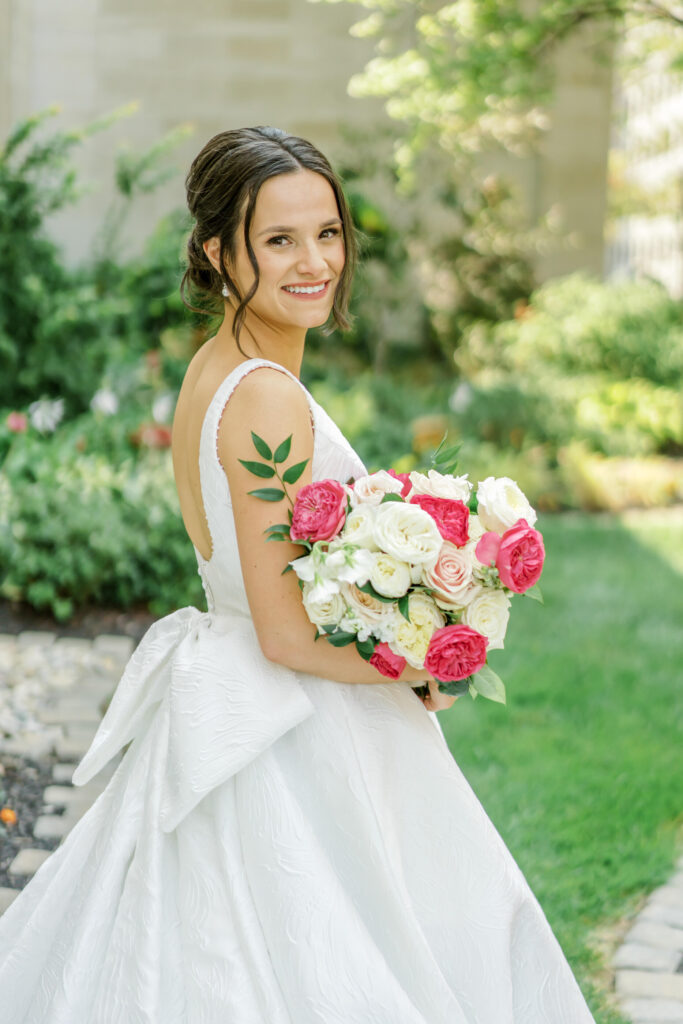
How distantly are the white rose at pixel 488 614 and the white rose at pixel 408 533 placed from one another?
0.12 meters

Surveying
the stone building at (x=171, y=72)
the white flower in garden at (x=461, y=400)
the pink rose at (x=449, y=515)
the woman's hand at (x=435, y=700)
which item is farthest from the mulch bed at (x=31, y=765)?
the stone building at (x=171, y=72)

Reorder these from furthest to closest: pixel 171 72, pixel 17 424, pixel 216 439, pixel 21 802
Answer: pixel 171 72 < pixel 17 424 < pixel 21 802 < pixel 216 439

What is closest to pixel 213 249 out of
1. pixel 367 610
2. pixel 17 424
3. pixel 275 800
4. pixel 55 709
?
pixel 367 610

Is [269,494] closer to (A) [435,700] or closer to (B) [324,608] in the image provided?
(B) [324,608]

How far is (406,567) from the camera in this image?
71.3 inches

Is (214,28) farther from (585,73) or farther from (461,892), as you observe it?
(461,892)

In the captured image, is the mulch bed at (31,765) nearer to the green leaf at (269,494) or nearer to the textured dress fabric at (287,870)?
the textured dress fabric at (287,870)

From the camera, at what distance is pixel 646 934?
10.3ft

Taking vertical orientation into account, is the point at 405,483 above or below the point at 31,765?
above

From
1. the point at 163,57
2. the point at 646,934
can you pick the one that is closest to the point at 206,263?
the point at 646,934

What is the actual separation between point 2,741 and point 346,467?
8.25 ft

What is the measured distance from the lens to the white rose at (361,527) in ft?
5.96

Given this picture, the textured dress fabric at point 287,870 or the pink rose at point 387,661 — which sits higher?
the pink rose at point 387,661

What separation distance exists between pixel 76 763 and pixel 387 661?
2335 mm
